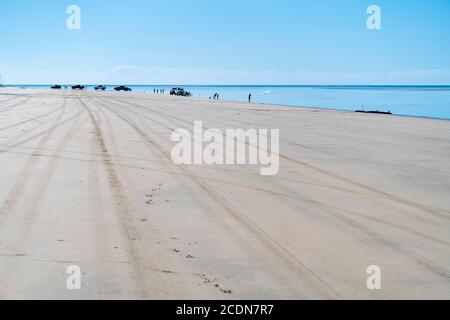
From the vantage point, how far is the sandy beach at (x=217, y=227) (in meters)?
4.74

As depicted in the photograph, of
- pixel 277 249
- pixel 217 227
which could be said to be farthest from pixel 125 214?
pixel 277 249

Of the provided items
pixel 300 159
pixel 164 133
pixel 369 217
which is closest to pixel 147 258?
pixel 369 217

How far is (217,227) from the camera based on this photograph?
6613 mm

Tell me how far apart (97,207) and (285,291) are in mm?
3744

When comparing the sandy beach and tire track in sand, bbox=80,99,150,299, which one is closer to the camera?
the sandy beach

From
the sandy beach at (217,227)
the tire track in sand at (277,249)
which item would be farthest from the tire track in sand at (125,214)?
the tire track in sand at (277,249)

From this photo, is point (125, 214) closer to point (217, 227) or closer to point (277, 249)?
point (217, 227)

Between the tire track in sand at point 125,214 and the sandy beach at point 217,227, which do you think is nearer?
the sandy beach at point 217,227

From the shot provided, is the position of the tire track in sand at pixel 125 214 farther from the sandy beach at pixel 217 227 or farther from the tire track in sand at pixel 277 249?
the tire track in sand at pixel 277 249

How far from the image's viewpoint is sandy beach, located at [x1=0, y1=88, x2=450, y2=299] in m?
4.74

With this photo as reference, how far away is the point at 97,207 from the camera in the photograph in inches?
291

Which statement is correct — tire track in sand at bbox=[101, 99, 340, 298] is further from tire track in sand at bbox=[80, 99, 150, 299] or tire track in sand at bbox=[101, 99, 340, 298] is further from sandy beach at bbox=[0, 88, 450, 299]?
tire track in sand at bbox=[80, 99, 150, 299]

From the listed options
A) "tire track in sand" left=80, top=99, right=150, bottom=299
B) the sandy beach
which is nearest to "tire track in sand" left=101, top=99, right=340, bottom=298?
the sandy beach

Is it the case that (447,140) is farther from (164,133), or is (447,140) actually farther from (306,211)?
(306,211)
